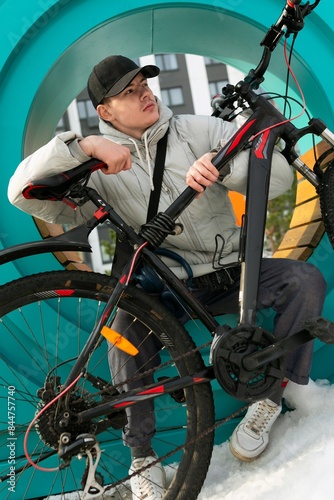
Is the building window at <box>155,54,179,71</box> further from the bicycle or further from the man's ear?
the bicycle

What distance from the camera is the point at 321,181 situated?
95.5 inches

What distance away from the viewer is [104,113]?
254cm

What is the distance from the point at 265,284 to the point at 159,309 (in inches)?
21.6

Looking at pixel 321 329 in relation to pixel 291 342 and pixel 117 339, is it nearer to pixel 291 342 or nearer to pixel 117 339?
pixel 291 342

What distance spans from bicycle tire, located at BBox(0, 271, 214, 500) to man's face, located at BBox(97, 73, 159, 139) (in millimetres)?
704

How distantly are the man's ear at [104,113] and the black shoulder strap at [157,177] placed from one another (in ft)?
0.77

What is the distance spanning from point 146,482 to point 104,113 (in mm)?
1476

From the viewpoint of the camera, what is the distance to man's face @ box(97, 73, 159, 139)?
246cm

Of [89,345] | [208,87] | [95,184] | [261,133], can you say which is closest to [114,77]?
[95,184]

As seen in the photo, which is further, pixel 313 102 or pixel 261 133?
pixel 313 102

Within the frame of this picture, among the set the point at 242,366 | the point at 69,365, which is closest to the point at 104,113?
the point at 69,365

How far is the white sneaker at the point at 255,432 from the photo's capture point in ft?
8.30

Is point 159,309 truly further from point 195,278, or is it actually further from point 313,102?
point 313,102

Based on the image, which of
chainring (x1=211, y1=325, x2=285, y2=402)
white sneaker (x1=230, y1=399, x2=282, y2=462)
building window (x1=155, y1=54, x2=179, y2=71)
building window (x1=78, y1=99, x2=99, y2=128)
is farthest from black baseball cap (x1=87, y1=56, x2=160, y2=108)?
building window (x1=155, y1=54, x2=179, y2=71)
